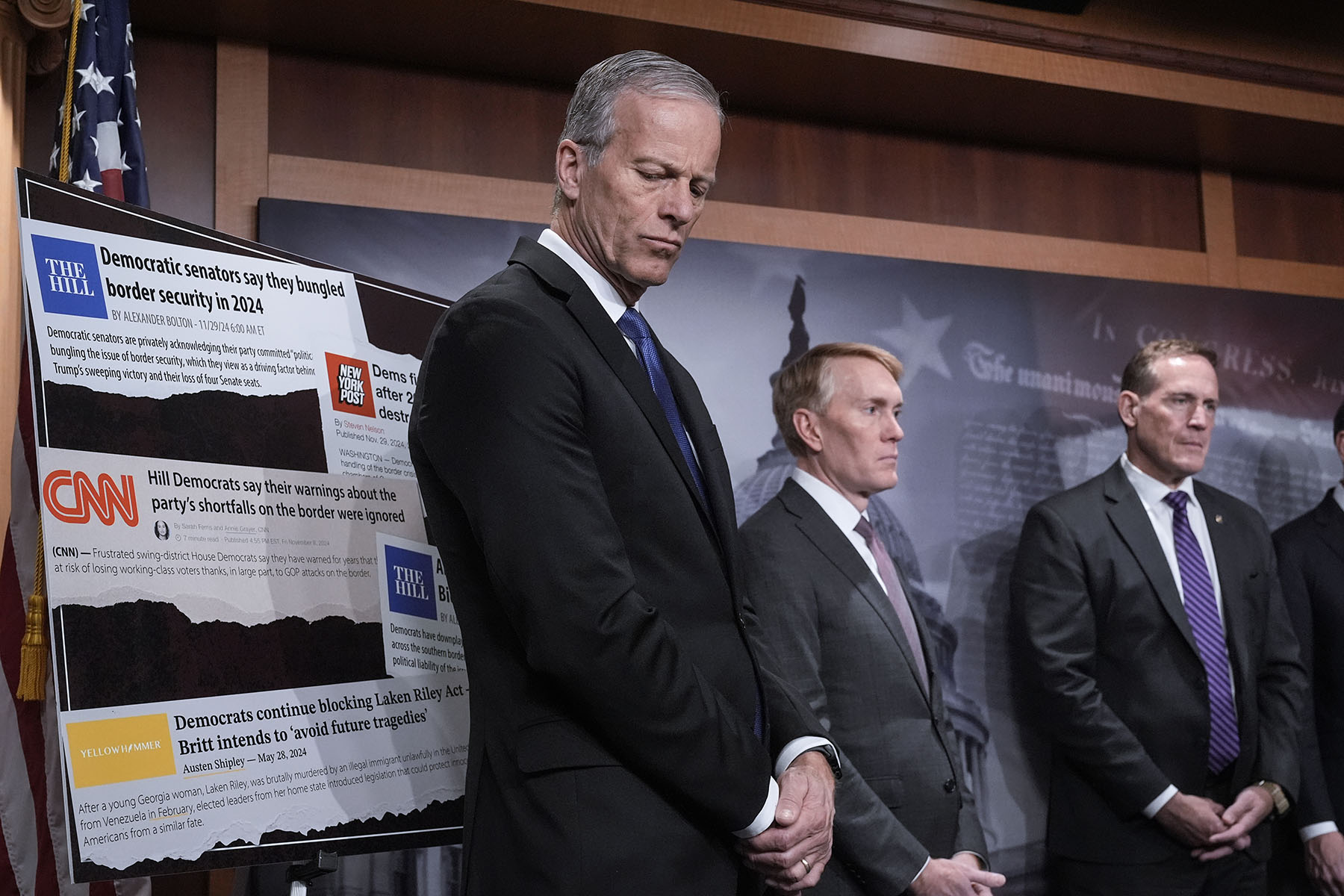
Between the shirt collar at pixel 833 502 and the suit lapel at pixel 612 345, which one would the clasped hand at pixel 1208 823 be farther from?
the suit lapel at pixel 612 345

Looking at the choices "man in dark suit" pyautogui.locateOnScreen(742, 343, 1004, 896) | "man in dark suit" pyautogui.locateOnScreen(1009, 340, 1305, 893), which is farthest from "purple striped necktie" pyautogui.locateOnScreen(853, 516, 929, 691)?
"man in dark suit" pyautogui.locateOnScreen(1009, 340, 1305, 893)

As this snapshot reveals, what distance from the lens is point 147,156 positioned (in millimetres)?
3098

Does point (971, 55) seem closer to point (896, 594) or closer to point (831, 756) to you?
point (896, 594)

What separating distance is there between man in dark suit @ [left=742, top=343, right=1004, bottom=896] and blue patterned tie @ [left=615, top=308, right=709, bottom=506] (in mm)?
931

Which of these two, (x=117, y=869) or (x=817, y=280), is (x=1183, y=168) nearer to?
(x=817, y=280)

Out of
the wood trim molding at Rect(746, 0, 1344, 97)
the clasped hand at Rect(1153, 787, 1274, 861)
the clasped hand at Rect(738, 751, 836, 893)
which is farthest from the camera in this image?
the wood trim molding at Rect(746, 0, 1344, 97)

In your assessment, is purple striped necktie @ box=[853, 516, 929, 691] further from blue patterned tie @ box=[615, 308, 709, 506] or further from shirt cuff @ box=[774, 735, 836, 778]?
blue patterned tie @ box=[615, 308, 709, 506]

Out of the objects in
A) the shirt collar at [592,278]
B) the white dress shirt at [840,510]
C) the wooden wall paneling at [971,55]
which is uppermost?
the wooden wall paneling at [971,55]

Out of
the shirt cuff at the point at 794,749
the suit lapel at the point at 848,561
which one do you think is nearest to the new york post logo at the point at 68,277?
the shirt cuff at the point at 794,749

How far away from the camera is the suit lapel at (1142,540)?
3.12m

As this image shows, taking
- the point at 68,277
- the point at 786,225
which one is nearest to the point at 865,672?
the point at 786,225

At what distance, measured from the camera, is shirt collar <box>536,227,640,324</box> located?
1652mm

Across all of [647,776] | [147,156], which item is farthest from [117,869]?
[147,156]

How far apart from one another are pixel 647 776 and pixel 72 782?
0.76m
